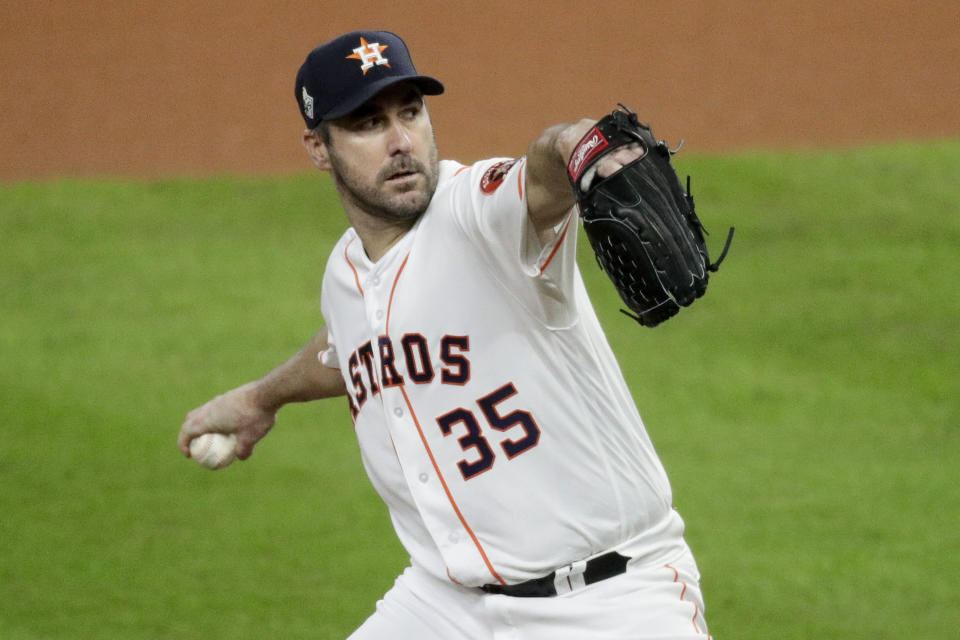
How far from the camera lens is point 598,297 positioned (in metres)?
10.5

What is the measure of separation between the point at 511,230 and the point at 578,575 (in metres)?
0.88

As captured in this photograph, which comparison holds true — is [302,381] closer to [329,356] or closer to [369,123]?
[329,356]

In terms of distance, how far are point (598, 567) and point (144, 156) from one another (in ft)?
38.1

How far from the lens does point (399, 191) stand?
339cm

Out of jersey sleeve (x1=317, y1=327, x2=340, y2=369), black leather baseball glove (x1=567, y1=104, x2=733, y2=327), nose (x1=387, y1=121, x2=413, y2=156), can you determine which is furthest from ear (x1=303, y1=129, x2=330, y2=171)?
black leather baseball glove (x1=567, y1=104, x2=733, y2=327)

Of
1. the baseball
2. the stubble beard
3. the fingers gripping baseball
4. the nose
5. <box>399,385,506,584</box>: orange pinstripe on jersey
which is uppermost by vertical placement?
the nose

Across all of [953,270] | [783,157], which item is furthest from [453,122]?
[953,270]

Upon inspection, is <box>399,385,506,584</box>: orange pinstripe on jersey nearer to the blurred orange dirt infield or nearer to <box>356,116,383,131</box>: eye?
<box>356,116,383,131</box>: eye

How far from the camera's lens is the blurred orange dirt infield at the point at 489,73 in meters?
14.1

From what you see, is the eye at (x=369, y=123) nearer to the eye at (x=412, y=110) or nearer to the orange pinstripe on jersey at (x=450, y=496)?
the eye at (x=412, y=110)

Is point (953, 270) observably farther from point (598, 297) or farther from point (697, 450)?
point (697, 450)

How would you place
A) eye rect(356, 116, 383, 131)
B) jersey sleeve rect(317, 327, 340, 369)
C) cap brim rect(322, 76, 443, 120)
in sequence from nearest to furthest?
cap brim rect(322, 76, 443, 120), eye rect(356, 116, 383, 131), jersey sleeve rect(317, 327, 340, 369)

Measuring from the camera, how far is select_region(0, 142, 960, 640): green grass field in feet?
20.9

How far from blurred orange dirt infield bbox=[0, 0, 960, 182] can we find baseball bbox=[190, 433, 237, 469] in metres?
9.87
